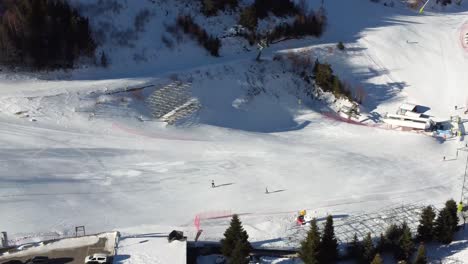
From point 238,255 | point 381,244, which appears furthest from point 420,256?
point 238,255

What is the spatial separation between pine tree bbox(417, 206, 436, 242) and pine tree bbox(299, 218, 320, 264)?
9.02 metres

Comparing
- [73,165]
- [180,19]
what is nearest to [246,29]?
[180,19]

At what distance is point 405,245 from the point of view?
33062 mm

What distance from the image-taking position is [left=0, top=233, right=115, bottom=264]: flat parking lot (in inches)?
1158

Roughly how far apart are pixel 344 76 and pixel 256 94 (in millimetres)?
11559

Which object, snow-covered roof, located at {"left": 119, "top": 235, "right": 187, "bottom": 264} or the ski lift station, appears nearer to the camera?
snow-covered roof, located at {"left": 119, "top": 235, "right": 187, "bottom": 264}

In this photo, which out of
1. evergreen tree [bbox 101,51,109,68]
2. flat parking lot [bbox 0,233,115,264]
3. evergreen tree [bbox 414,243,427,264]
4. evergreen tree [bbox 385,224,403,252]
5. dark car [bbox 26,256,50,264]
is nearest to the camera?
dark car [bbox 26,256,50,264]

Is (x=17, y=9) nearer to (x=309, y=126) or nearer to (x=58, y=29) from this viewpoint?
(x=58, y=29)

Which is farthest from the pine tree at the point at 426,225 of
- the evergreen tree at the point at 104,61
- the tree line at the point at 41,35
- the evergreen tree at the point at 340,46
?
the tree line at the point at 41,35

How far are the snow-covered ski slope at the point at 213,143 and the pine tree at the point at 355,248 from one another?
4163mm

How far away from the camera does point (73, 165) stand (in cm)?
3897

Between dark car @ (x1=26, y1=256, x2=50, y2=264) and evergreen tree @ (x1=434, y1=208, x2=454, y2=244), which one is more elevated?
dark car @ (x1=26, y1=256, x2=50, y2=264)

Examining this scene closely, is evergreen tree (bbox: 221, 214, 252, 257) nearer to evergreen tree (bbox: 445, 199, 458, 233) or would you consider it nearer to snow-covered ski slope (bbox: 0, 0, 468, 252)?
snow-covered ski slope (bbox: 0, 0, 468, 252)

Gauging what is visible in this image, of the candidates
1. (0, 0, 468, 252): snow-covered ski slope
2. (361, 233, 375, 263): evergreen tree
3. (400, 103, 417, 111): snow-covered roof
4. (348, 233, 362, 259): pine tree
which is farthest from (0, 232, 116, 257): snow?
(400, 103, 417, 111): snow-covered roof
